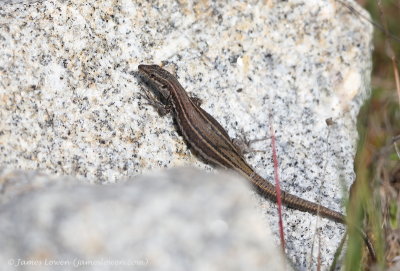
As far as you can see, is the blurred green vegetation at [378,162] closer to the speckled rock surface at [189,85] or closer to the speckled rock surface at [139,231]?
the speckled rock surface at [189,85]

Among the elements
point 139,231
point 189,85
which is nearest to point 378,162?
point 189,85

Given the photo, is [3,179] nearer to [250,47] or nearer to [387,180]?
[250,47]

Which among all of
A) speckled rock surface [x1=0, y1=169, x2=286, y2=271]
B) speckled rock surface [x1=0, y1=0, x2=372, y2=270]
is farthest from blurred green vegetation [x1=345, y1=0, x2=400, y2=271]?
speckled rock surface [x1=0, y1=169, x2=286, y2=271]

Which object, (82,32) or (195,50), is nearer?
(82,32)

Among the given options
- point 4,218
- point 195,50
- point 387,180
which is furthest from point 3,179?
point 387,180

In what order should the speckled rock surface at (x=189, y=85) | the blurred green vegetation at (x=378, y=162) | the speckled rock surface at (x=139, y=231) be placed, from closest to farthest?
the speckled rock surface at (x=139, y=231) → the blurred green vegetation at (x=378, y=162) → the speckled rock surface at (x=189, y=85)

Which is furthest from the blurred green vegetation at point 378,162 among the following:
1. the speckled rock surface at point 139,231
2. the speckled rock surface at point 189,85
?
the speckled rock surface at point 139,231
